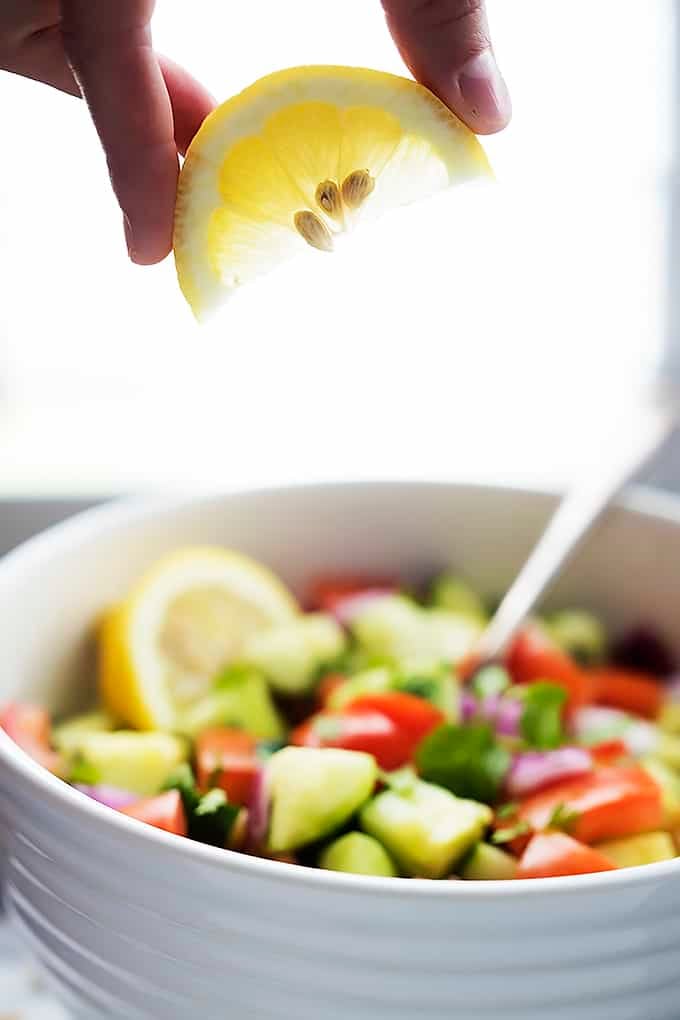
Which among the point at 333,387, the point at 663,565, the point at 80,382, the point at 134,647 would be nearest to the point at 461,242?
the point at 333,387

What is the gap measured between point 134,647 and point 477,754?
24 centimetres

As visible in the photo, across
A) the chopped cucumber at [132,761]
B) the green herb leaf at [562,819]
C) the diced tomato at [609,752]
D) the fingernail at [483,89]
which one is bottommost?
the diced tomato at [609,752]

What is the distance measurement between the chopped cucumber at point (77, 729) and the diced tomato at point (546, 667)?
0.93 feet

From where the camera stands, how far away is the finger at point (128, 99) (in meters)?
0.47

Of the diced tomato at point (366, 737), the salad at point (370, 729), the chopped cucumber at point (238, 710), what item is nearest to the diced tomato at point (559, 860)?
the salad at point (370, 729)

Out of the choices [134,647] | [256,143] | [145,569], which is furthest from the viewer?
[145,569]

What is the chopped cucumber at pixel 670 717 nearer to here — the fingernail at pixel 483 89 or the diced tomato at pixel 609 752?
the diced tomato at pixel 609 752

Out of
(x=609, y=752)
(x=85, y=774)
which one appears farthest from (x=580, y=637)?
(x=85, y=774)

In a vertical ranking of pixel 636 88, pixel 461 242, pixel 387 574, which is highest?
pixel 636 88

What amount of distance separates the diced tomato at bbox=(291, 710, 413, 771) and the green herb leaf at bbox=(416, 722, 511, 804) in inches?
1.0

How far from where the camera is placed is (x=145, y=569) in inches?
35.2

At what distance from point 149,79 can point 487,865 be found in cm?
40

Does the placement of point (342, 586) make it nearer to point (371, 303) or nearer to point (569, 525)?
point (569, 525)

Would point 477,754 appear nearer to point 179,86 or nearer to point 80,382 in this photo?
point 179,86
